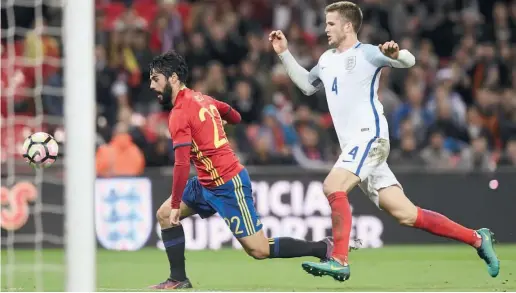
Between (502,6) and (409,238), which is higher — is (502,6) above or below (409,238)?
above

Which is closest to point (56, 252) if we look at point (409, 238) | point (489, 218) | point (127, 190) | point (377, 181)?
point (127, 190)

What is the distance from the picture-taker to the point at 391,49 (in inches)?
319

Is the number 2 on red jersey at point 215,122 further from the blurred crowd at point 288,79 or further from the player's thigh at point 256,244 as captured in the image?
the blurred crowd at point 288,79

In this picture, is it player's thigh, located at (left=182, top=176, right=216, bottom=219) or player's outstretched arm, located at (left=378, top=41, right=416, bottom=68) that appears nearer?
player's outstretched arm, located at (left=378, top=41, right=416, bottom=68)

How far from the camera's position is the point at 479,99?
648 inches

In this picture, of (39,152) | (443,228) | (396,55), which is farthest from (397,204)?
(39,152)

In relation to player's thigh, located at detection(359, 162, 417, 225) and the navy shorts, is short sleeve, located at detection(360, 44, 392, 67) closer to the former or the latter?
player's thigh, located at detection(359, 162, 417, 225)

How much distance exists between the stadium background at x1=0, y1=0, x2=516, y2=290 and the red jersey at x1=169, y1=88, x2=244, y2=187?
3766mm

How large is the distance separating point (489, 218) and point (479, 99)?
3118mm

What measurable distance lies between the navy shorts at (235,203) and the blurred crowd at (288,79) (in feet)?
19.6

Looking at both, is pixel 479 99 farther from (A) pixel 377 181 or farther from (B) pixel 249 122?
(A) pixel 377 181

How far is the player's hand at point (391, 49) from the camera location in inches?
318

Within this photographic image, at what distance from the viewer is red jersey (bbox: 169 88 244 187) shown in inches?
335

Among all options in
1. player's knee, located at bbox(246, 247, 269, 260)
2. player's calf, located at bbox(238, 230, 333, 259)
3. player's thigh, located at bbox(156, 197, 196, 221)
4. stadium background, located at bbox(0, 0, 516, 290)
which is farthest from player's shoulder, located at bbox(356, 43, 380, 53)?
stadium background, located at bbox(0, 0, 516, 290)
